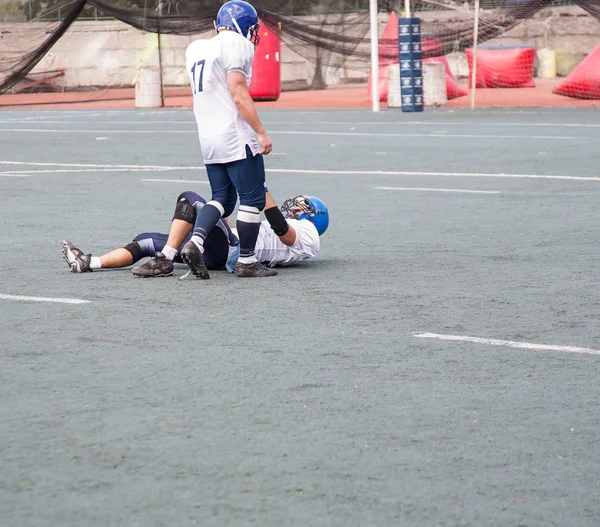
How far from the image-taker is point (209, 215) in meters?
8.50

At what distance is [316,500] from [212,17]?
106ft

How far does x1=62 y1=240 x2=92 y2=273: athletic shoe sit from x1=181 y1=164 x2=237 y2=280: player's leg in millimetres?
706

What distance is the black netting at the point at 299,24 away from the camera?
3444cm

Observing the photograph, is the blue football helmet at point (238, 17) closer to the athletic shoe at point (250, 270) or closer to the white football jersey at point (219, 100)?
the white football jersey at point (219, 100)

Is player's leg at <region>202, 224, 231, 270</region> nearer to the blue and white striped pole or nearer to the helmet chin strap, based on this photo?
the helmet chin strap

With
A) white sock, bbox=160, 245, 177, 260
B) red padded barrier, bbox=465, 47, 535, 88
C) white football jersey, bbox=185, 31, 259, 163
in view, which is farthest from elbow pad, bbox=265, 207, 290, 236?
red padded barrier, bbox=465, 47, 535, 88

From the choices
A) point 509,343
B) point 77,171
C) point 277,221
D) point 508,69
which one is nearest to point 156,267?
point 277,221

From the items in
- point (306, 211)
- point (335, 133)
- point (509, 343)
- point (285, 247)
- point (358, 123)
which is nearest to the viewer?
point (509, 343)

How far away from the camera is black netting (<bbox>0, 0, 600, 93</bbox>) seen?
113ft

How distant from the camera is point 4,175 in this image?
16375 mm

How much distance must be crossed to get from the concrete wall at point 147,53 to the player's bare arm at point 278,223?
3740 cm

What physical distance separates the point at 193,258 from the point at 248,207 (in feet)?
1.86

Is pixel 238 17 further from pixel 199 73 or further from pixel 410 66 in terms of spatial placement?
pixel 410 66

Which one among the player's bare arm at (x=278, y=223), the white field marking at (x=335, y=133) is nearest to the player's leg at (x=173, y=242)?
the player's bare arm at (x=278, y=223)
